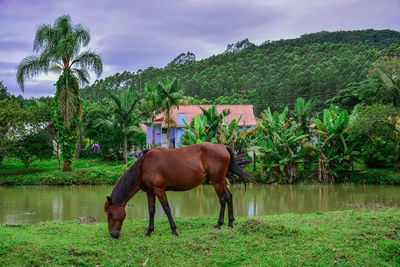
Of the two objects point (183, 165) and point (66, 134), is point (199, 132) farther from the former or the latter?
point (183, 165)

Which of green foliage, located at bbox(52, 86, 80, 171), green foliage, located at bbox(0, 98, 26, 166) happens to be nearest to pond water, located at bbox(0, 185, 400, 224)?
green foliage, located at bbox(52, 86, 80, 171)

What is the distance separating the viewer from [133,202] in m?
13.8

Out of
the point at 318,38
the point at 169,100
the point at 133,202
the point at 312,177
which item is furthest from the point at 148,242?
the point at 318,38

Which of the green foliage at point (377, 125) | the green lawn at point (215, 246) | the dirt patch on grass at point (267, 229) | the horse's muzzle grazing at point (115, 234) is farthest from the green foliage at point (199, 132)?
the horse's muzzle grazing at point (115, 234)

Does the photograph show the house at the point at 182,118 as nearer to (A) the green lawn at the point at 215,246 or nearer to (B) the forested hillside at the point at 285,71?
(B) the forested hillside at the point at 285,71

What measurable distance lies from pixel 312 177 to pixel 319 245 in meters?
14.7

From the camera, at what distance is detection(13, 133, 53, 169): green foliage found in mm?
21297

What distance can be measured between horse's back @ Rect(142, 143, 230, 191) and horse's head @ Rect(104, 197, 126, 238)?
0.67 metres

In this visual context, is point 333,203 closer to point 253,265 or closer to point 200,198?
point 200,198

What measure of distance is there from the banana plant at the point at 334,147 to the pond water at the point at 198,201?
3.62 ft

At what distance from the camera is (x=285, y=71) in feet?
156

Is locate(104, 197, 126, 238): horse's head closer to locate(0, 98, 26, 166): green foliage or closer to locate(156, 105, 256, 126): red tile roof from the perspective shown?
locate(0, 98, 26, 166): green foliage

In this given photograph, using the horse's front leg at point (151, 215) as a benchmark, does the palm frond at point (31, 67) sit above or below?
above

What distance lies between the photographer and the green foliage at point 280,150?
62.2 feet
